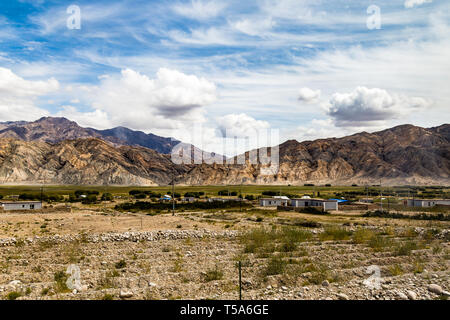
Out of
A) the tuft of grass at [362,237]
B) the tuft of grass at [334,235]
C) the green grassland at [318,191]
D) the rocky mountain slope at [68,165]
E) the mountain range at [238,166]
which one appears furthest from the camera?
the mountain range at [238,166]

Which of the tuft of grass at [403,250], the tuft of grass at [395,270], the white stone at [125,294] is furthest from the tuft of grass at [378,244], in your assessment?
the white stone at [125,294]

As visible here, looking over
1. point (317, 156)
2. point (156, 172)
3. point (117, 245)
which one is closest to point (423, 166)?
point (317, 156)

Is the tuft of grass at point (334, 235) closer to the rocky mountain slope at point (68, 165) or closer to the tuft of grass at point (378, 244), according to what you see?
the tuft of grass at point (378, 244)

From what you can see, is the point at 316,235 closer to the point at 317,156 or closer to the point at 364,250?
the point at 364,250

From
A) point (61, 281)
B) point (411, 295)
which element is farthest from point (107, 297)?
point (411, 295)

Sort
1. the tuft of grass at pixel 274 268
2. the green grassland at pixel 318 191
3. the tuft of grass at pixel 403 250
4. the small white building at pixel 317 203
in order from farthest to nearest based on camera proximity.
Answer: the green grassland at pixel 318 191 < the small white building at pixel 317 203 < the tuft of grass at pixel 403 250 < the tuft of grass at pixel 274 268

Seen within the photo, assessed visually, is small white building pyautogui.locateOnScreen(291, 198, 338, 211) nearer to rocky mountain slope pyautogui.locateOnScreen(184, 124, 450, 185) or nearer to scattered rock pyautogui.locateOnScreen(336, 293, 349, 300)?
scattered rock pyautogui.locateOnScreen(336, 293, 349, 300)

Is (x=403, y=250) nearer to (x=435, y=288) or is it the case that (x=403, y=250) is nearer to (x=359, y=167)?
(x=435, y=288)

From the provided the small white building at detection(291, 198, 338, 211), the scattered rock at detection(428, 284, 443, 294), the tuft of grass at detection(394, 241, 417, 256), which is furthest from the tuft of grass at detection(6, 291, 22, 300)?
the small white building at detection(291, 198, 338, 211)
